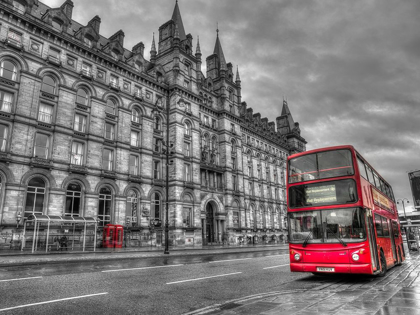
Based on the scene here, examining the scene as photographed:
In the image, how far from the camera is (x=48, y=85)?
26531 millimetres

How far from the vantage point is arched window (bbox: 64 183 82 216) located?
2562 centimetres

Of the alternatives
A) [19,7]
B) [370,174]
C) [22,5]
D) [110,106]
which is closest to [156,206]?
[110,106]

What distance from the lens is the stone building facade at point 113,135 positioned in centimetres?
2402

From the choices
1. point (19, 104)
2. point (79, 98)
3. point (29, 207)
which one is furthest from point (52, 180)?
point (79, 98)

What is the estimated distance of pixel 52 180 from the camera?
24672 mm

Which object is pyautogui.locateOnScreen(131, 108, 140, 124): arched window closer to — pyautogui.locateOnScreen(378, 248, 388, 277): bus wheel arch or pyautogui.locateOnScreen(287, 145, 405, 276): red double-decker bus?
pyautogui.locateOnScreen(287, 145, 405, 276): red double-decker bus

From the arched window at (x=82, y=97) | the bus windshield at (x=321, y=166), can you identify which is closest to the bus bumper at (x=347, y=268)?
the bus windshield at (x=321, y=166)

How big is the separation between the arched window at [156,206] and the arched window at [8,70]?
55.3ft

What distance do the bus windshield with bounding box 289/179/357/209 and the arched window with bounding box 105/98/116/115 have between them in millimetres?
24917

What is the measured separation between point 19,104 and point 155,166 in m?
14.8

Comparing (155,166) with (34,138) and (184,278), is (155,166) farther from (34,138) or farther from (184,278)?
(184,278)

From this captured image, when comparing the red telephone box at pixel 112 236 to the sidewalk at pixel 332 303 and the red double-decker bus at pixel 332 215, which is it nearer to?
the red double-decker bus at pixel 332 215

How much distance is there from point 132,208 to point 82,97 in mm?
11956

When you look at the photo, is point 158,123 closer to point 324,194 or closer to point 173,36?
point 173,36
